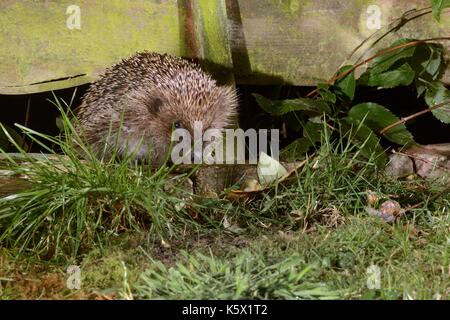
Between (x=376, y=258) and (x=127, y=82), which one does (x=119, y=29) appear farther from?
(x=376, y=258)

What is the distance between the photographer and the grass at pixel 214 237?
3143 mm

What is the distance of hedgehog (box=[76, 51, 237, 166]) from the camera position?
4.94 m

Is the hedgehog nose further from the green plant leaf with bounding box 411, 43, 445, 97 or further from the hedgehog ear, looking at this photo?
the green plant leaf with bounding box 411, 43, 445, 97

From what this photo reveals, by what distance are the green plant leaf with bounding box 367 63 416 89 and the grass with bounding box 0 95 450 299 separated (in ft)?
2.44

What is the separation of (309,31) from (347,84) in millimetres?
506

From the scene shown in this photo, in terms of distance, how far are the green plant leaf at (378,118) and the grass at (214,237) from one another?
45 cm

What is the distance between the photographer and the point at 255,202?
424cm

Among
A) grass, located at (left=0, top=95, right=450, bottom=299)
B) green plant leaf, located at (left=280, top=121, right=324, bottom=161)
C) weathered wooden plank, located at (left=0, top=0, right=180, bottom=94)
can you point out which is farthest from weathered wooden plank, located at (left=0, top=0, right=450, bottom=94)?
grass, located at (left=0, top=95, right=450, bottom=299)

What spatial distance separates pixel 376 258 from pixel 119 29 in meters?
2.56

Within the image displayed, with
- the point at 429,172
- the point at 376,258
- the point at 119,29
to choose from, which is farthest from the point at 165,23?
the point at 376,258

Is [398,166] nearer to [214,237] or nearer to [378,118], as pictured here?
[378,118]

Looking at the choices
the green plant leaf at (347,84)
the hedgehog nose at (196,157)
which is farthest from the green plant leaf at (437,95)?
the hedgehog nose at (196,157)

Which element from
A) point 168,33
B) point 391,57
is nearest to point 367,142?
point 391,57
